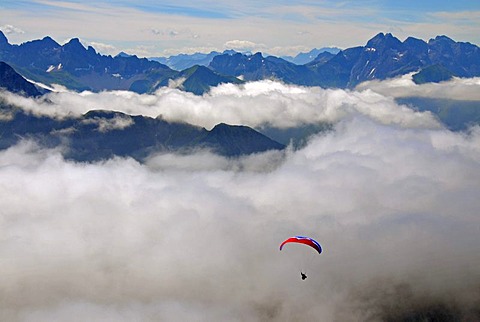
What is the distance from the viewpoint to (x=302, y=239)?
124 meters
